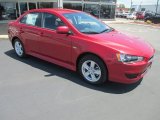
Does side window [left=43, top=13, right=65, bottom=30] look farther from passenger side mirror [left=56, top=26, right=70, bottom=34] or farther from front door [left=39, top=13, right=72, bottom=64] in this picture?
passenger side mirror [left=56, top=26, right=70, bottom=34]

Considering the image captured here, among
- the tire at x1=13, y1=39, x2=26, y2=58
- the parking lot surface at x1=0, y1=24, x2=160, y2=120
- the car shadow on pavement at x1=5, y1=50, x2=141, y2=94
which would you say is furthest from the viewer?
the tire at x1=13, y1=39, x2=26, y2=58

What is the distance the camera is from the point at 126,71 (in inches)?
160

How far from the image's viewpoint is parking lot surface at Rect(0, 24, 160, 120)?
3469mm

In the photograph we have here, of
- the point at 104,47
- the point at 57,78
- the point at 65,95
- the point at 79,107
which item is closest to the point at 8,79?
the point at 57,78

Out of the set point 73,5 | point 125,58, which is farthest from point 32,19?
point 73,5

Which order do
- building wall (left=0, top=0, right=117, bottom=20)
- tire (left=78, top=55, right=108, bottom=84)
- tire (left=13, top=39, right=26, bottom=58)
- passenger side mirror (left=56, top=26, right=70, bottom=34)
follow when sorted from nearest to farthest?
tire (left=78, top=55, right=108, bottom=84) < passenger side mirror (left=56, top=26, right=70, bottom=34) < tire (left=13, top=39, right=26, bottom=58) < building wall (left=0, top=0, right=117, bottom=20)

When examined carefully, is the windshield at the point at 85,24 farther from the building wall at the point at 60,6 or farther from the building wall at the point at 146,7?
the building wall at the point at 146,7

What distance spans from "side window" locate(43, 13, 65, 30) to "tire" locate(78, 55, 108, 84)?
1.13m

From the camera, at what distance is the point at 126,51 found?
4.08 meters

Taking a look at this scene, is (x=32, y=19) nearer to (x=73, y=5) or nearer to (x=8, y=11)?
(x=8, y=11)

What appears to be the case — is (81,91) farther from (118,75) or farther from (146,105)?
(146,105)

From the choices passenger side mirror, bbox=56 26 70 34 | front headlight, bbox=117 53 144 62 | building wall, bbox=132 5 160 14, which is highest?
building wall, bbox=132 5 160 14

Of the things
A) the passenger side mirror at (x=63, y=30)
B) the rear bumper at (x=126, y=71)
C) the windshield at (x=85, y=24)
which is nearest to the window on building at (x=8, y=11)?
the windshield at (x=85, y=24)

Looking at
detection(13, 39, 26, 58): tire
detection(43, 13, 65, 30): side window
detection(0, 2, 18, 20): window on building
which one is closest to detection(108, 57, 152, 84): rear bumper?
detection(43, 13, 65, 30): side window
